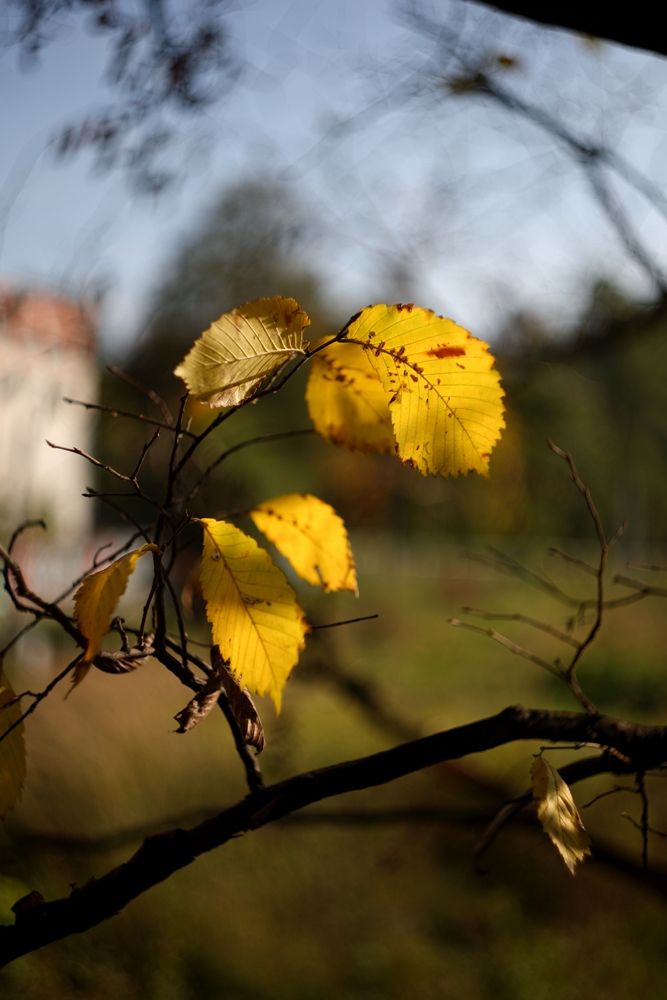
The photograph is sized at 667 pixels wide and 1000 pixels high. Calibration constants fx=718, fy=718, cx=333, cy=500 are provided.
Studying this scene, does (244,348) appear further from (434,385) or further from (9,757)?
(9,757)

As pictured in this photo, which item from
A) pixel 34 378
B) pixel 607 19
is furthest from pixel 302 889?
pixel 607 19

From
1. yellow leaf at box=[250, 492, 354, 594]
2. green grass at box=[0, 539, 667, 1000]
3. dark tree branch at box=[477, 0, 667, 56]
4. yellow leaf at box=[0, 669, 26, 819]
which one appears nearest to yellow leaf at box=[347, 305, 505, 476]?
yellow leaf at box=[250, 492, 354, 594]

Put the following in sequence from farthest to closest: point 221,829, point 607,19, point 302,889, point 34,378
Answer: point 302,889 → point 34,378 → point 607,19 → point 221,829

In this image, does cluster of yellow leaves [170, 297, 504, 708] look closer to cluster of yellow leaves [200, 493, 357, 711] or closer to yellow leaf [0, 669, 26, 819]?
cluster of yellow leaves [200, 493, 357, 711]

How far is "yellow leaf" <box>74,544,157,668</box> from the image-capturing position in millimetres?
328

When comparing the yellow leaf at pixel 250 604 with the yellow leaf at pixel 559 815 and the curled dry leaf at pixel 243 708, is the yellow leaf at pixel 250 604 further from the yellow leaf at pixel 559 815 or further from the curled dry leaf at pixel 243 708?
the yellow leaf at pixel 559 815

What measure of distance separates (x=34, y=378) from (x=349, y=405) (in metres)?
1.56

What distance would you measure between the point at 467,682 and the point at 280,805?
4.52 metres

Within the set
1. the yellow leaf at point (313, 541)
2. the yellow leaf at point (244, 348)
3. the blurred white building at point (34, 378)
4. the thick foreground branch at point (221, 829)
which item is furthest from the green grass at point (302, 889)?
the yellow leaf at point (244, 348)

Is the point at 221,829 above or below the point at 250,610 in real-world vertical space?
below

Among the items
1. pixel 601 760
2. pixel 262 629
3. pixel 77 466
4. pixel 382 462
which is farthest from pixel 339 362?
pixel 77 466

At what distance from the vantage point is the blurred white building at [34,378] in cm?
168

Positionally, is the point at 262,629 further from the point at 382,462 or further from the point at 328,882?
the point at 328,882

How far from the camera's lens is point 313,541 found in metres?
0.49
